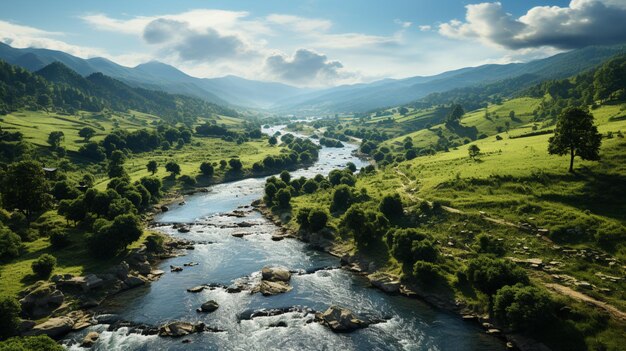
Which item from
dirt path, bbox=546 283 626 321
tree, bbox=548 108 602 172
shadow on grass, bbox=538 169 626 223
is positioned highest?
tree, bbox=548 108 602 172

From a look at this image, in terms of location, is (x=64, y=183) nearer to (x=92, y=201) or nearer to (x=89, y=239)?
(x=92, y=201)

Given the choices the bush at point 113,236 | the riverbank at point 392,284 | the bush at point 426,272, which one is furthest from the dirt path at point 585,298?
the bush at point 113,236

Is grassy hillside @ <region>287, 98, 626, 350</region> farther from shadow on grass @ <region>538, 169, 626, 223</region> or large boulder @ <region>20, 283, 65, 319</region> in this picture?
large boulder @ <region>20, 283, 65, 319</region>

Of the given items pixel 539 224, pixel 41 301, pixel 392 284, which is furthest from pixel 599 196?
pixel 41 301

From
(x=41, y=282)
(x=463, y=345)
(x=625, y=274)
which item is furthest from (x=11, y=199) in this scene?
(x=625, y=274)

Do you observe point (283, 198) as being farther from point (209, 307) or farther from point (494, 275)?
point (494, 275)

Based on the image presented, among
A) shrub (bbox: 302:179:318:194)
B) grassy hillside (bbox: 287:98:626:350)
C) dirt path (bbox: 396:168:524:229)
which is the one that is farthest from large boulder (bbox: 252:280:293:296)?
shrub (bbox: 302:179:318:194)
